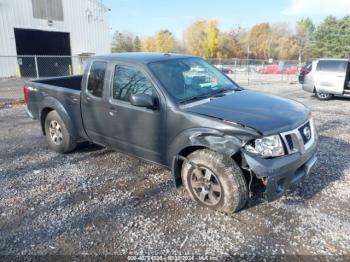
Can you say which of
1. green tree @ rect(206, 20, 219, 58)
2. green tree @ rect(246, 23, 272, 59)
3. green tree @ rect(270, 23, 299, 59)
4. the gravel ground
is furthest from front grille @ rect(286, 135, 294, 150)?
green tree @ rect(246, 23, 272, 59)

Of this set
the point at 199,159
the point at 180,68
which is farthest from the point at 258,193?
the point at 180,68

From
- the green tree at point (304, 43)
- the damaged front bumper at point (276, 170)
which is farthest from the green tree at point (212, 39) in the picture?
the damaged front bumper at point (276, 170)

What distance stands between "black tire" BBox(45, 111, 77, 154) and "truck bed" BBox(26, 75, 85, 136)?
0.20 meters

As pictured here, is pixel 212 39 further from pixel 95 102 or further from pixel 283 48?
pixel 95 102

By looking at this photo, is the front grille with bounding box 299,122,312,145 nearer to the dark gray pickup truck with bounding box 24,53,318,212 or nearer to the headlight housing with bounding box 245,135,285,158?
the dark gray pickup truck with bounding box 24,53,318,212

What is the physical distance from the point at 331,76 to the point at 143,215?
36.4 ft

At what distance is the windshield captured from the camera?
3.75 m

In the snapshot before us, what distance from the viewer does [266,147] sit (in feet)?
9.83

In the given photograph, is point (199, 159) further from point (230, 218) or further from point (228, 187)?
point (230, 218)

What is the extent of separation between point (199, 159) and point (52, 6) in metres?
28.6

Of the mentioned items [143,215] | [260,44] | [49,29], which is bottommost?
[143,215]

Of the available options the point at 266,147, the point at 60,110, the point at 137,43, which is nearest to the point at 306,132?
the point at 266,147

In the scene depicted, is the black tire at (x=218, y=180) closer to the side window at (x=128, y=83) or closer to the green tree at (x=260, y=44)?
the side window at (x=128, y=83)

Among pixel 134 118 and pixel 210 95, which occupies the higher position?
pixel 210 95
